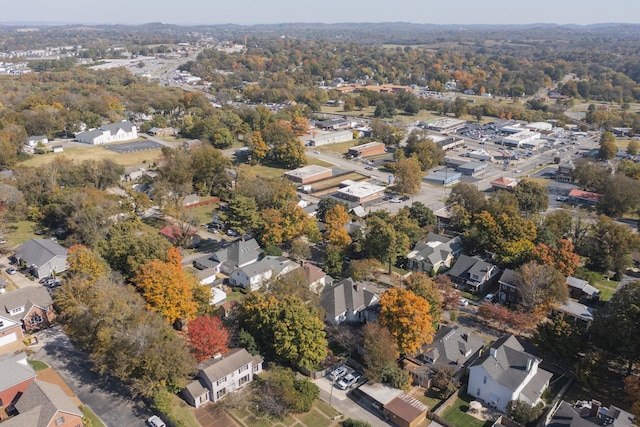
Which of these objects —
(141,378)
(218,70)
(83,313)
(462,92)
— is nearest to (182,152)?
(83,313)

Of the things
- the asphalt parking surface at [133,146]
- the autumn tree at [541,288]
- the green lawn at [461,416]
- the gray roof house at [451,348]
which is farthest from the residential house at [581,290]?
the asphalt parking surface at [133,146]

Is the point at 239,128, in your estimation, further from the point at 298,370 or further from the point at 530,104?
the point at 530,104

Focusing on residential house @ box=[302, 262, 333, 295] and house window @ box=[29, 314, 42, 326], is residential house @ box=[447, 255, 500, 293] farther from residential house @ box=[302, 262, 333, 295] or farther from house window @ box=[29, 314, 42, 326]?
house window @ box=[29, 314, 42, 326]

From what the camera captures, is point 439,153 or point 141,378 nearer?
point 141,378

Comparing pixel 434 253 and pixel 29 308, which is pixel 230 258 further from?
pixel 434 253

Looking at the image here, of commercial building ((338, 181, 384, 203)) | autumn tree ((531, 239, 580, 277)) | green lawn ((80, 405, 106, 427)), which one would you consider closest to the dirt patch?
green lawn ((80, 405, 106, 427))

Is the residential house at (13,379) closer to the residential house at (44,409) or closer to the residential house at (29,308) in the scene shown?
the residential house at (44,409)

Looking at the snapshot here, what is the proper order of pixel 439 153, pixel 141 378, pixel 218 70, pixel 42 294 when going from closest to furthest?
pixel 141 378
pixel 42 294
pixel 439 153
pixel 218 70
